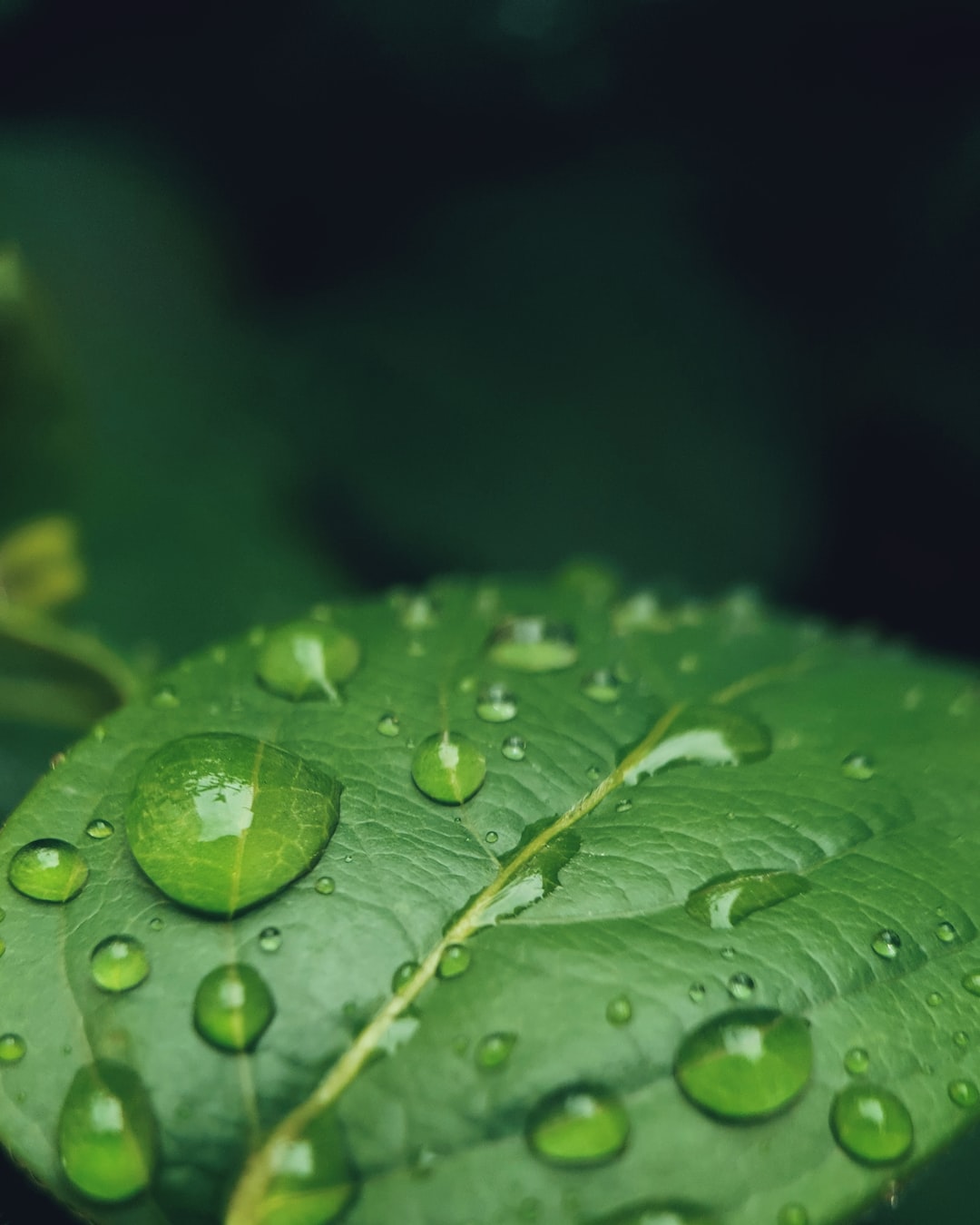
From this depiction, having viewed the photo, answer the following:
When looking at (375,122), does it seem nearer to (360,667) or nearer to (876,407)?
(876,407)

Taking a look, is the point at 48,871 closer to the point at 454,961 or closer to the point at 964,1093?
the point at 454,961

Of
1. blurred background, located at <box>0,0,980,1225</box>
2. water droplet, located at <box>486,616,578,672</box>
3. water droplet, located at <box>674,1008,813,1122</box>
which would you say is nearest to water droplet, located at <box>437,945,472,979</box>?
water droplet, located at <box>674,1008,813,1122</box>

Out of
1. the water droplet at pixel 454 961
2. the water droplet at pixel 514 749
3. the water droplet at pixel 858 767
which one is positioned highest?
the water droplet at pixel 858 767

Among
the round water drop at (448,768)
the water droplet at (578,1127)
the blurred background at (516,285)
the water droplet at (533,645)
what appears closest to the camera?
the water droplet at (578,1127)

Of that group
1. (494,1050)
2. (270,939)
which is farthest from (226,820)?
(494,1050)

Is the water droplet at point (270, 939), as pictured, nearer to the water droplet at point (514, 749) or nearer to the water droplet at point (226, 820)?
the water droplet at point (226, 820)

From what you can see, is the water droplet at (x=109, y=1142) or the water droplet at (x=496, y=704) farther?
the water droplet at (x=496, y=704)

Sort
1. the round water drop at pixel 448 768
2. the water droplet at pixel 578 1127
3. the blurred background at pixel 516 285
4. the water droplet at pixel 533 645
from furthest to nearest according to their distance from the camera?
the blurred background at pixel 516 285, the water droplet at pixel 533 645, the round water drop at pixel 448 768, the water droplet at pixel 578 1127

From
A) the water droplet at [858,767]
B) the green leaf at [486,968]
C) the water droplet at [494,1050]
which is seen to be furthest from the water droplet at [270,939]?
the water droplet at [858,767]
